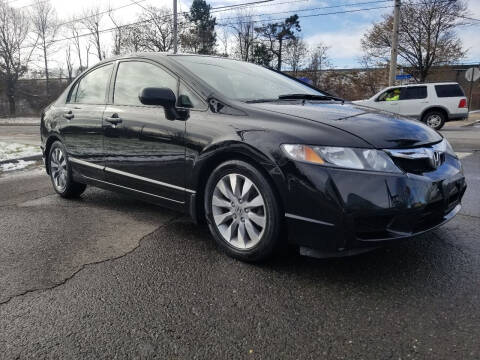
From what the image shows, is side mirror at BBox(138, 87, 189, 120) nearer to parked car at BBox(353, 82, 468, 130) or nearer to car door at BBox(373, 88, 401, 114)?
parked car at BBox(353, 82, 468, 130)

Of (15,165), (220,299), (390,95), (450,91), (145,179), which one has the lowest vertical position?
(220,299)

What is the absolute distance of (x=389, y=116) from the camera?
2936 millimetres

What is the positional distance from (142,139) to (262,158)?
1.30 meters

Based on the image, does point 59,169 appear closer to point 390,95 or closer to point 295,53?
point 390,95

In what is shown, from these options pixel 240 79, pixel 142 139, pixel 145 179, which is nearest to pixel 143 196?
pixel 145 179

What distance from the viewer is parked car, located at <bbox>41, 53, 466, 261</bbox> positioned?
2.34 m

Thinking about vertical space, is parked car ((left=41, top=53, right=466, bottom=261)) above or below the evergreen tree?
below

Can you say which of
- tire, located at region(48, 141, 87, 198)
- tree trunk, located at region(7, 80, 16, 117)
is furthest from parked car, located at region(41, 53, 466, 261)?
tree trunk, located at region(7, 80, 16, 117)

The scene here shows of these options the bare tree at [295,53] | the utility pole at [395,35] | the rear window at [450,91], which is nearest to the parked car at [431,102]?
the rear window at [450,91]

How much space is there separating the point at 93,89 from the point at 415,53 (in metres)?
32.0

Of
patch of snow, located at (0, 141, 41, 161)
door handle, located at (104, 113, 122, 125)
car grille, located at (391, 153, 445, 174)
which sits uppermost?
door handle, located at (104, 113, 122, 125)

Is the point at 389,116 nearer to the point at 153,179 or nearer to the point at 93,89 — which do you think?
the point at 153,179

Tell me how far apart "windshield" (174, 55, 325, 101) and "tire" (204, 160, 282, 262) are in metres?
0.67

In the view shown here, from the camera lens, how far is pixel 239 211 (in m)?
2.79
